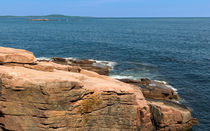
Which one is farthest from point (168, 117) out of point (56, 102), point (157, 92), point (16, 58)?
point (16, 58)

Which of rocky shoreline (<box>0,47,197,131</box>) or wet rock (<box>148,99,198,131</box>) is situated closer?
rocky shoreline (<box>0,47,197,131</box>)

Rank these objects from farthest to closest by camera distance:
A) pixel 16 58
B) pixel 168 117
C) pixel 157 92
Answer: pixel 157 92
pixel 168 117
pixel 16 58

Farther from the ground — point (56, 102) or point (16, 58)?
point (16, 58)

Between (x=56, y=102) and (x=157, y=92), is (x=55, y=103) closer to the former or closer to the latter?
(x=56, y=102)

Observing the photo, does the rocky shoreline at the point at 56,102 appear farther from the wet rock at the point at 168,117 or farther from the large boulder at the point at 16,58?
the wet rock at the point at 168,117

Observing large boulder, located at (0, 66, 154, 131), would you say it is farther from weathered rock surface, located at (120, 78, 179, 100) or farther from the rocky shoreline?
weathered rock surface, located at (120, 78, 179, 100)

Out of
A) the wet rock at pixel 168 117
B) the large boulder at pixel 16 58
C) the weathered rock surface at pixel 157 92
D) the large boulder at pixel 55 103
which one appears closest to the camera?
the large boulder at pixel 55 103

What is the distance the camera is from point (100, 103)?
19.0 meters

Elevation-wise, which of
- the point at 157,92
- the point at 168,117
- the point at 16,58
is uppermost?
the point at 16,58

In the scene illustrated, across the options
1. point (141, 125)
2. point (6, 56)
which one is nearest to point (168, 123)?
point (141, 125)

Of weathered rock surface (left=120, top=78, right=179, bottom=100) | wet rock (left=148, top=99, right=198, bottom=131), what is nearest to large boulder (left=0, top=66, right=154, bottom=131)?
wet rock (left=148, top=99, right=198, bottom=131)

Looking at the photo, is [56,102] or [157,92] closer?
[56,102]

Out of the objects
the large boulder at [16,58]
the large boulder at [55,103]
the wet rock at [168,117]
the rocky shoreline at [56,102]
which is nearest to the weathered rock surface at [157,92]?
the wet rock at [168,117]

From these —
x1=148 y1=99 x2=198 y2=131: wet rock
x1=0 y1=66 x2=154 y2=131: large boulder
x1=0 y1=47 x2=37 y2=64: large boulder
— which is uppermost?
x1=0 y1=47 x2=37 y2=64: large boulder
